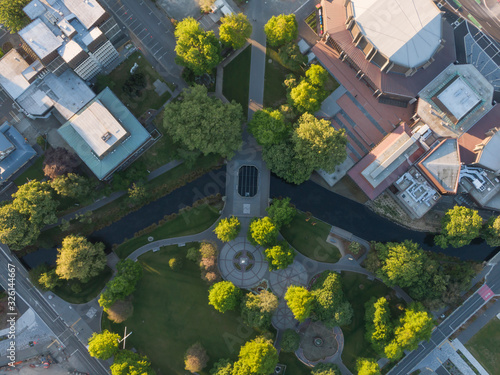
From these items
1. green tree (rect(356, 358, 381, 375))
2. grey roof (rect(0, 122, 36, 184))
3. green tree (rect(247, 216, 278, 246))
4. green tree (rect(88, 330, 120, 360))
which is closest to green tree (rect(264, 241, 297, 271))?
green tree (rect(247, 216, 278, 246))

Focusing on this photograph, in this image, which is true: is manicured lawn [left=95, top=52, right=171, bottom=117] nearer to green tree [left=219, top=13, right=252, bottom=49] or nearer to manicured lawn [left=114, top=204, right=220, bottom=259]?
green tree [left=219, top=13, right=252, bottom=49]

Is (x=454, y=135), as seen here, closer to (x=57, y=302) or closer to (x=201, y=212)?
A: (x=201, y=212)

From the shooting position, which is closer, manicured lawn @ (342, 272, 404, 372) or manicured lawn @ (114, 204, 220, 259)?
manicured lawn @ (114, 204, 220, 259)

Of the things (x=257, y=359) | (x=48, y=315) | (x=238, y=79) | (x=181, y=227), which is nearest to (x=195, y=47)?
(x=238, y=79)

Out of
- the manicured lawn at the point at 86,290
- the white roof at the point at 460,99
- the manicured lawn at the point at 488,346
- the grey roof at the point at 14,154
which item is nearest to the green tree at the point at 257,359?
the manicured lawn at the point at 86,290

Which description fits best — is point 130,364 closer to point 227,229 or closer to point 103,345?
point 103,345

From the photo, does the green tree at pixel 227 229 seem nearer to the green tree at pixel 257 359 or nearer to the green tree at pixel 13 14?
the green tree at pixel 257 359

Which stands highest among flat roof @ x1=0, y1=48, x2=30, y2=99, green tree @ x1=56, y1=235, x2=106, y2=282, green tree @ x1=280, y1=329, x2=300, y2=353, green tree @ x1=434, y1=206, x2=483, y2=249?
flat roof @ x1=0, y1=48, x2=30, y2=99

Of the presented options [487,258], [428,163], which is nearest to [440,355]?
[487,258]
